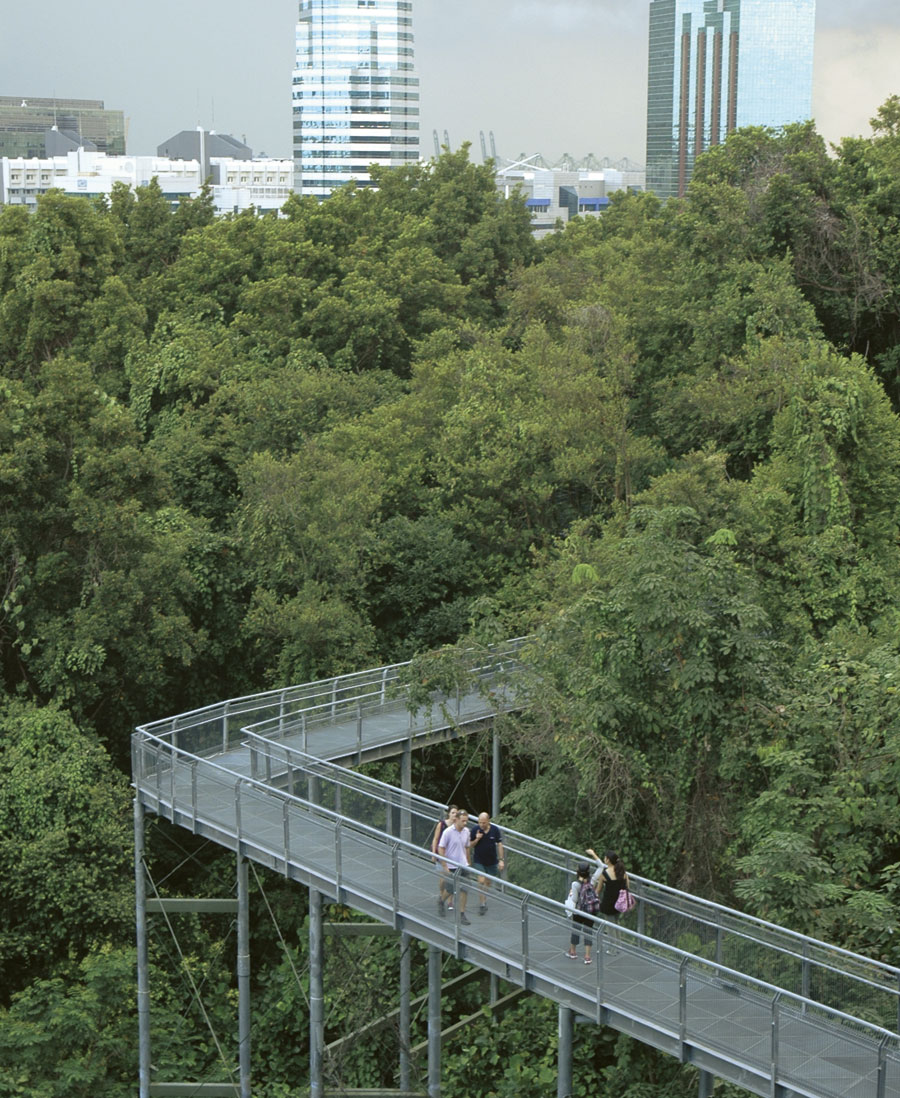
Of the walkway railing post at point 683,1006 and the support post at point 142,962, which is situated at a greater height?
the walkway railing post at point 683,1006

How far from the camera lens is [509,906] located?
15.6 m

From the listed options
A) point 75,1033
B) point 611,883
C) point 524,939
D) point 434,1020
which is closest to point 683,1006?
point 611,883

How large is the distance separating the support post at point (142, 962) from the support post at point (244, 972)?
162 centimetres

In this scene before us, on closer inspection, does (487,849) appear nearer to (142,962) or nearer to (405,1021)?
(405,1021)

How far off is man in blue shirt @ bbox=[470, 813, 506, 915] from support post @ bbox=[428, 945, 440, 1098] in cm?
134

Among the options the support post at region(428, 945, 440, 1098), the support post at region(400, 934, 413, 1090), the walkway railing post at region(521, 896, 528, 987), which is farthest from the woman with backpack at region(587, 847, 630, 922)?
the support post at region(400, 934, 413, 1090)

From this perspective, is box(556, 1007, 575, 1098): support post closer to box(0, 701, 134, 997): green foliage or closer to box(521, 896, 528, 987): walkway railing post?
box(521, 896, 528, 987): walkway railing post

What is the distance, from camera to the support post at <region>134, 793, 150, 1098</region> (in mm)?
20016

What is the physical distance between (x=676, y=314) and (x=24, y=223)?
18.7m

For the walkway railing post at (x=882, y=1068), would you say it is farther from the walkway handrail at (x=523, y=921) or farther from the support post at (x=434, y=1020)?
the support post at (x=434, y=1020)

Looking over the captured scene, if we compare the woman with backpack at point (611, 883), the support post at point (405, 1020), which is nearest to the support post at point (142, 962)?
the support post at point (405, 1020)

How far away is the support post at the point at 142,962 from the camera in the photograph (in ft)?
65.7

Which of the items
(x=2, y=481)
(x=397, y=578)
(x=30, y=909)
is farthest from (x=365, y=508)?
(x=30, y=909)

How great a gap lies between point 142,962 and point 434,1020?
4707 millimetres
